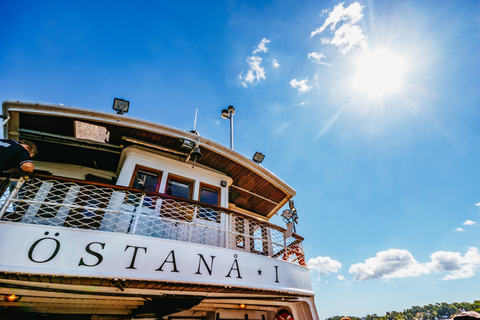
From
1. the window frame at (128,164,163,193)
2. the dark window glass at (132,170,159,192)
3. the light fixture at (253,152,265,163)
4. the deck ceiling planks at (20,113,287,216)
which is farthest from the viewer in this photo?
the light fixture at (253,152,265,163)

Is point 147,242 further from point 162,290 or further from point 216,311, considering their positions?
point 216,311

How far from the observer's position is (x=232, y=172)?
7.64 m

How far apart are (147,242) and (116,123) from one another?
10.9 ft

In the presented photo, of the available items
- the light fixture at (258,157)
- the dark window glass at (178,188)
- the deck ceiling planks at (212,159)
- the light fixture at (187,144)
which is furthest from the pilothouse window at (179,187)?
the light fixture at (258,157)

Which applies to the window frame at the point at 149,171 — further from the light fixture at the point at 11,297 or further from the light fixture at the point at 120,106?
the light fixture at the point at 11,297

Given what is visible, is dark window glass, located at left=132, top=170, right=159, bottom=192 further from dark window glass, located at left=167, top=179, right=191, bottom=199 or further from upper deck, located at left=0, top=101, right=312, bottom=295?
dark window glass, located at left=167, top=179, right=191, bottom=199

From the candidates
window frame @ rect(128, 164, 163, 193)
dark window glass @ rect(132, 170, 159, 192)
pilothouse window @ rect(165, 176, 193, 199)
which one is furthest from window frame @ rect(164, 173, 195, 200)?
dark window glass @ rect(132, 170, 159, 192)

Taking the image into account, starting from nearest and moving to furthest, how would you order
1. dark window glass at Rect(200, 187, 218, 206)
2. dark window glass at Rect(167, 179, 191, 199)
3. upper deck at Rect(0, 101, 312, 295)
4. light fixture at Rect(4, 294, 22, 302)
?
1. upper deck at Rect(0, 101, 312, 295)
2. light fixture at Rect(4, 294, 22, 302)
3. dark window glass at Rect(167, 179, 191, 199)
4. dark window glass at Rect(200, 187, 218, 206)

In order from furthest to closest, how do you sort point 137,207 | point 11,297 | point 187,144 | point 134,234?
point 187,144, point 137,207, point 11,297, point 134,234

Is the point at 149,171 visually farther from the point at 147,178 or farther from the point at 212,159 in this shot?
the point at 212,159

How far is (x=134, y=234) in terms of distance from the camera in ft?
12.8

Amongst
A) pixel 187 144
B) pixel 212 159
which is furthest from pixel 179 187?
pixel 187 144

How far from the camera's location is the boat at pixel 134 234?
3463mm

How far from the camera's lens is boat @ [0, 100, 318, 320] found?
11.4 feet
